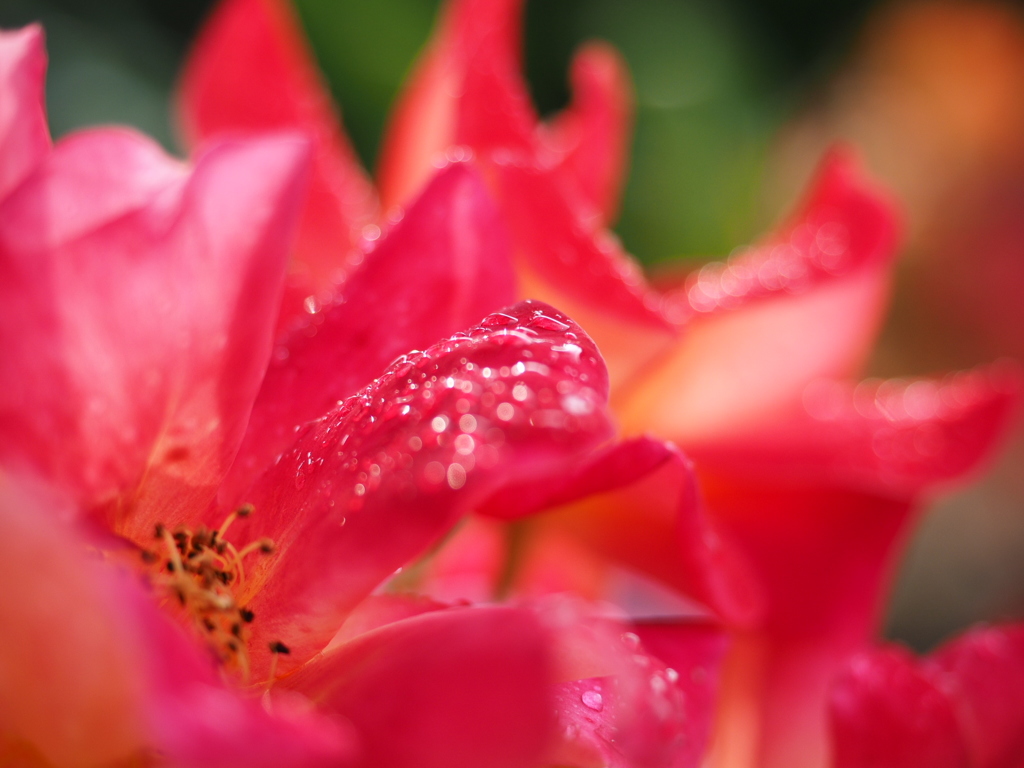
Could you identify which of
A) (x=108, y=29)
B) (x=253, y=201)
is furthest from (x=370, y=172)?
(x=253, y=201)

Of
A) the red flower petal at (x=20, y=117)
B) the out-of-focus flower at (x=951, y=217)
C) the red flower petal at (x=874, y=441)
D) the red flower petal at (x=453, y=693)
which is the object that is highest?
the red flower petal at (x=20, y=117)

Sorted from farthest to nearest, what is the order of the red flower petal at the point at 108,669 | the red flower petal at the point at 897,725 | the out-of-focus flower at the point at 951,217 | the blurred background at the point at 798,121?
the out-of-focus flower at the point at 951,217 → the blurred background at the point at 798,121 → the red flower petal at the point at 897,725 → the red flower petal at the point at 108,669

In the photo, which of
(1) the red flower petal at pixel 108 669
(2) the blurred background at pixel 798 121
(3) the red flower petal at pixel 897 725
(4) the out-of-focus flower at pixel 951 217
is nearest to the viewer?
(1) the red flower petal at pixel 108 669

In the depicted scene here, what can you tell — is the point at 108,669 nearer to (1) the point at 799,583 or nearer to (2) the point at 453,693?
(2) the point at 453,693

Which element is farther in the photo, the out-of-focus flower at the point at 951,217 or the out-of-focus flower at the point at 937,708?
the out-of-focus flower at the point at 951,217

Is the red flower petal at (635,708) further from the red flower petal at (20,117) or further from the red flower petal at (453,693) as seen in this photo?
the red flower petal at (20,117)

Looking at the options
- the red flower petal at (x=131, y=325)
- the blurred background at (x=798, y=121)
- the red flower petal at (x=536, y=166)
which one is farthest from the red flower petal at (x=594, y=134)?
the blurred background at (x=798, y=121)
